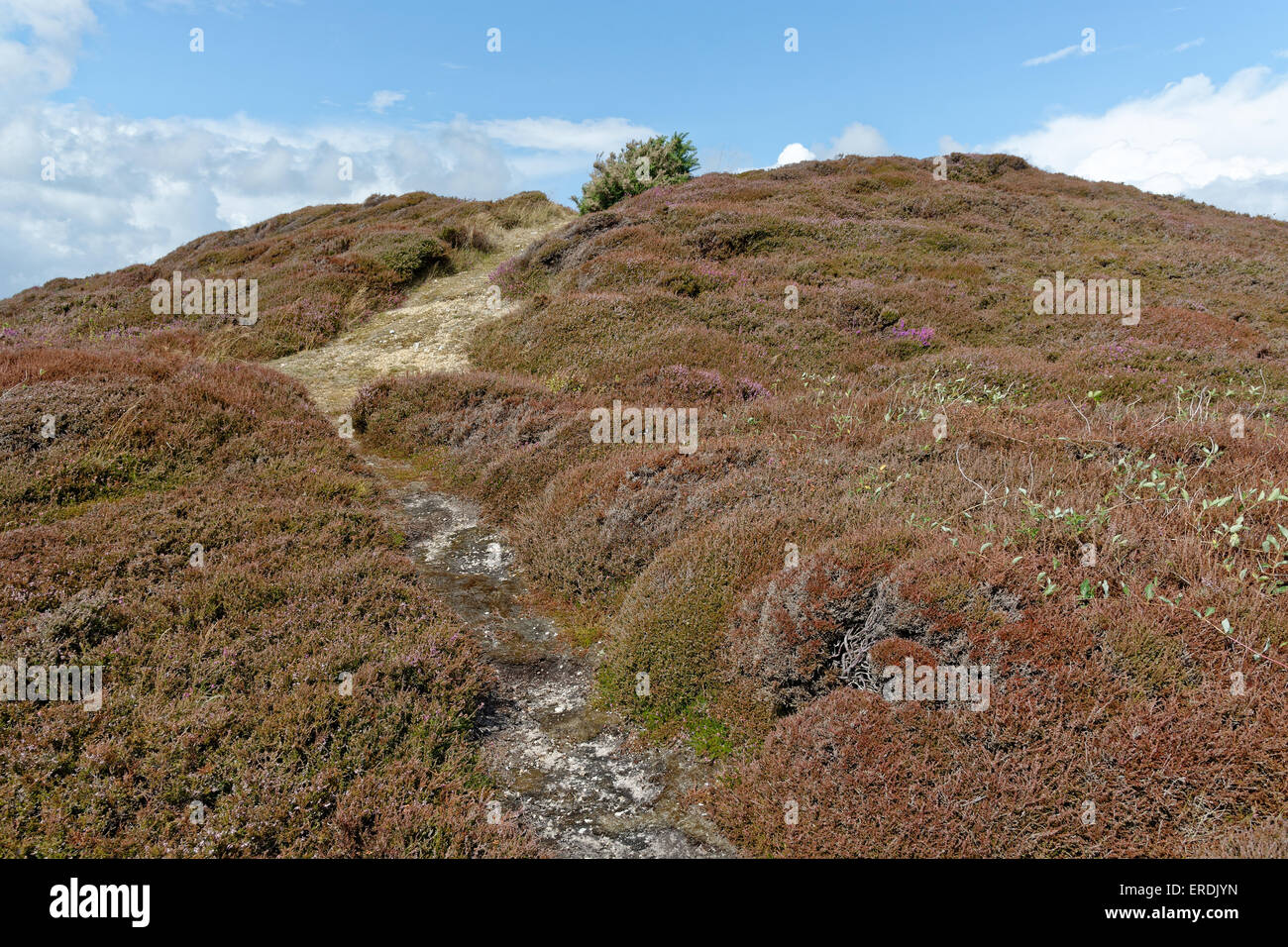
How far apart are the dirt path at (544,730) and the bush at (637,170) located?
87.7 feet

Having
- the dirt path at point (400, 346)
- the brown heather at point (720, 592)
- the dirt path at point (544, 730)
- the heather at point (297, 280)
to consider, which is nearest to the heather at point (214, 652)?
the brown heather at point (720, 592)

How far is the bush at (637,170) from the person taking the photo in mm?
35156

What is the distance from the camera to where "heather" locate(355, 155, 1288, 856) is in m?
4.32

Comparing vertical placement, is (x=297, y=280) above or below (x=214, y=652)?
above

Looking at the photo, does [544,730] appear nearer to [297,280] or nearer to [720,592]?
[720,592]

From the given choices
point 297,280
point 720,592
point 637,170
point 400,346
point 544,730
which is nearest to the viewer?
point 544,730

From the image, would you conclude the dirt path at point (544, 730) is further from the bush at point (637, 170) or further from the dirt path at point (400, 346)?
the bush at point (637, 170)

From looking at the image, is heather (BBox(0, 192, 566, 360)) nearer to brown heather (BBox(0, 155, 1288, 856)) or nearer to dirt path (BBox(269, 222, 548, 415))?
dirt path (BBox(269, 222, 548, 415))

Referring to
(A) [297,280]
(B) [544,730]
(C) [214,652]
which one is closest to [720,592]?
(B) [544,730]

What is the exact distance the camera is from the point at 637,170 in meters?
35.5

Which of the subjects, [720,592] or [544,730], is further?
[720,592]

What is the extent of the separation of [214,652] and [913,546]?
678 centimetres
